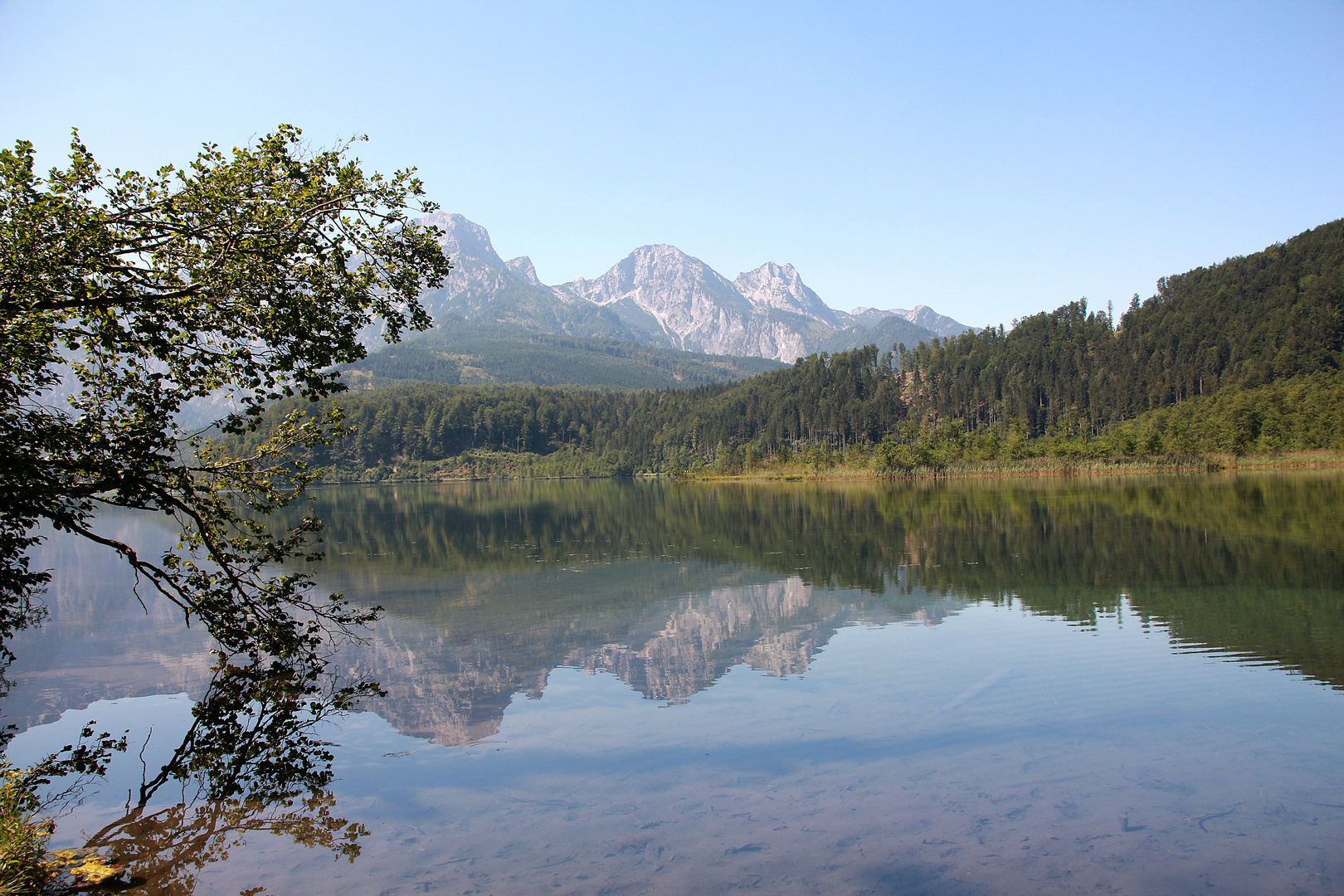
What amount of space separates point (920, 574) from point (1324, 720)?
17037mm

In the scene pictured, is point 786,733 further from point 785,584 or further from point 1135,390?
point 1135,390

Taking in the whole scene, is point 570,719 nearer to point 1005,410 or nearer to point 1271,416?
point 1271,416

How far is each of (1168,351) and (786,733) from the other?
180 meters

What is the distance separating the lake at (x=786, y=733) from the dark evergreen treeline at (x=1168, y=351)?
13834 cm

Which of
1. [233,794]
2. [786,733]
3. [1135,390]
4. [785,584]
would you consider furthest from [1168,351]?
[233,794]

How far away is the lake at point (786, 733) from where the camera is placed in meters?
9.20

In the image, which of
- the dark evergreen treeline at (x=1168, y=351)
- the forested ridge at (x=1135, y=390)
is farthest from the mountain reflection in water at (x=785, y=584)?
the dark evergreen treeline at (x=1168, y=351)

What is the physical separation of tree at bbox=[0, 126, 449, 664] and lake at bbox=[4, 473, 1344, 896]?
10.6ft

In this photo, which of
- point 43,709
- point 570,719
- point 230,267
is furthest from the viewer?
point 43,709

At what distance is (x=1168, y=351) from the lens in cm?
16025

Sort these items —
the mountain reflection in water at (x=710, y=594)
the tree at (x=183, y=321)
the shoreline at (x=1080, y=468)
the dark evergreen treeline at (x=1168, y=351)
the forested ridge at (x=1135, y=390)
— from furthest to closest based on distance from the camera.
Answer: the dark evergreen treeline at (x=1168, y=351) → the forested ridge at (x=1135, y=390) → the shoreline at (x=1080, y=468) → the mountain reflection in water at (x=710, y=594) → the tree at (x=183, y=321)

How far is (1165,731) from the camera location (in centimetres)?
1273

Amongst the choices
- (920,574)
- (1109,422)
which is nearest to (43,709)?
(920,574)

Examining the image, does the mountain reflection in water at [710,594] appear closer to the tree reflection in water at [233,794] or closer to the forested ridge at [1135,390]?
the tree reflection in water at [233,794]
